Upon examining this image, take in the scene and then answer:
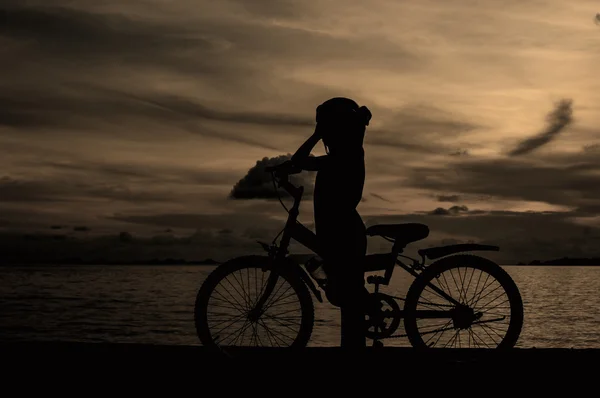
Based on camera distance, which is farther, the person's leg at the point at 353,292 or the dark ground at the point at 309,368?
the person's leg at the point at 353,292

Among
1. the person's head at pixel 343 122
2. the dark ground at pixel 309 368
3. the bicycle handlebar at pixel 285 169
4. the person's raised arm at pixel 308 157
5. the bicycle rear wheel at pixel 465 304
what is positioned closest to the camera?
the dark ground at pixel 309 368

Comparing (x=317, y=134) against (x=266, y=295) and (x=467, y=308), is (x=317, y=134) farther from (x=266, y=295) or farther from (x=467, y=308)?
(x=467, y=308)

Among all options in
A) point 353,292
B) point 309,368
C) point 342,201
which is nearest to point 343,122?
point 342,201

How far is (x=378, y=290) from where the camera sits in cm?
688

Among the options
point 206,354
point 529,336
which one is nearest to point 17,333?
point 529,336

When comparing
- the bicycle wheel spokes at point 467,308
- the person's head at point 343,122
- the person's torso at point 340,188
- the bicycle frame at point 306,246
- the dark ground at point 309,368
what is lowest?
the dark ground at point 309,368

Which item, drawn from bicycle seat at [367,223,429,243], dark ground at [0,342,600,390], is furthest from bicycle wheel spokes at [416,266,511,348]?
bicycle seat at [367,223,429,243]

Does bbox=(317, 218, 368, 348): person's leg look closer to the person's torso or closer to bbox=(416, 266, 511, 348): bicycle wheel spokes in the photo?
the person's torso

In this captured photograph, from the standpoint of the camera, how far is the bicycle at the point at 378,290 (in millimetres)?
6645

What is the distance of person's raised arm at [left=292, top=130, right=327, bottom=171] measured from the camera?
6.44 meters

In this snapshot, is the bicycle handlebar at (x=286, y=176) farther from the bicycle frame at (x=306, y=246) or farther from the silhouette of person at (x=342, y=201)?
the silhouette of person at (x=342, y=201)

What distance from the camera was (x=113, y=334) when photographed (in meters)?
41.4

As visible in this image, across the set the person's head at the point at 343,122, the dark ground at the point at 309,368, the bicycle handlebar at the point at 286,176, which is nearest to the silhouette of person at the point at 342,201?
the person's head at the point at 343,122

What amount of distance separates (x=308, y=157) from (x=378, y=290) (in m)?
1.47
